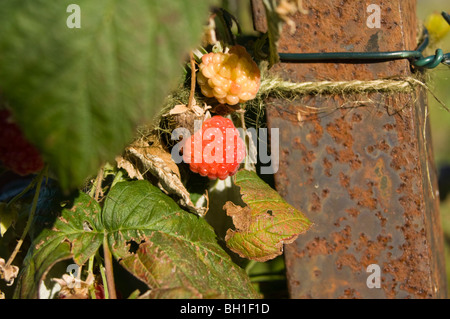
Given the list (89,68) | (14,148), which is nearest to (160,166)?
(14,148)

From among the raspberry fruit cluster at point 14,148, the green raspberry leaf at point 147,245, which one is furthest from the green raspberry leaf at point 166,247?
the raspberry fruit cluster at point 14,148

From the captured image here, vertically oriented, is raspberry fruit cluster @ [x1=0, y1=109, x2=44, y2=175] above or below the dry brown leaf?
above

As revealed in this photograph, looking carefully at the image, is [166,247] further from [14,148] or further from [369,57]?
[369,57]

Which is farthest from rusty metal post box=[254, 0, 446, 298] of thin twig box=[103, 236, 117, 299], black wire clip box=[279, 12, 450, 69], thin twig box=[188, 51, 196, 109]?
thin twig box=[103, 236, 117, 299]

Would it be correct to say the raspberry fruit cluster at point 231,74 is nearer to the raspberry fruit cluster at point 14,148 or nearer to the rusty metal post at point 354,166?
the rusty metal post at point 354,166

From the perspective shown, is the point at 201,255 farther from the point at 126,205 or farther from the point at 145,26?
the point at 145,26

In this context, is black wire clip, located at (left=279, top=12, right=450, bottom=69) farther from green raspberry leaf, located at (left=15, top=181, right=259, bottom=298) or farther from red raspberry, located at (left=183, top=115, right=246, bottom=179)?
green raspberry leaf, located at (left=15, top=181, right=259, bottom=298)
